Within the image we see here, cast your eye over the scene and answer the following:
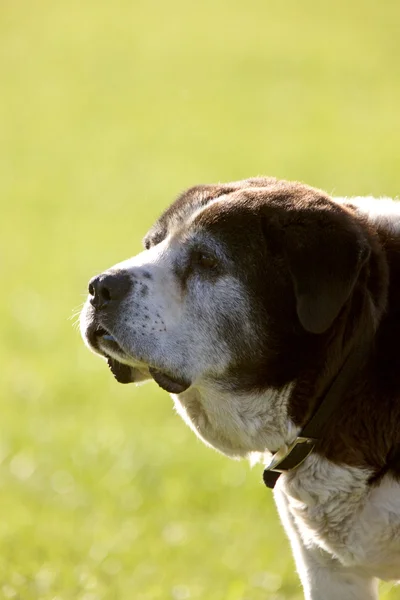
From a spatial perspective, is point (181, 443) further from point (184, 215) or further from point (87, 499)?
point (184, 215)

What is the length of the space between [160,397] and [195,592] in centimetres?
483

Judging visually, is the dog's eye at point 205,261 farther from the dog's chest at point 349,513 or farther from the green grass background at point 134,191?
the green grass background at point 134,191

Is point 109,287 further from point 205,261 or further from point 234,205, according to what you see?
point 234,205

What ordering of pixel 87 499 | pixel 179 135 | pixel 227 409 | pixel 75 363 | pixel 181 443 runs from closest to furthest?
pixel 227 409 < pixel 87 499 < pixel 181 443 < pixel 75 363 < pixel 179 135

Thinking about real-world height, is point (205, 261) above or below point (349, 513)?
above

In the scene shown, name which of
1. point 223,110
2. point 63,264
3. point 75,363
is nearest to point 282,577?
point 75,363

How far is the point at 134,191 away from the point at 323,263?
16.0 m

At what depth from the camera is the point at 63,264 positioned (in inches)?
604

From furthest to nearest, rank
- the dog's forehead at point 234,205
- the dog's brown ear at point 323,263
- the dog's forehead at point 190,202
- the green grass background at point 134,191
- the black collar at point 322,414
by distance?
the green grass background at point 134,191 → the dog's forehead at point 190,202 → the dog's forehead at point 234,205 → the black collar at point 322,414 → the dog's brown ear at point 323,263

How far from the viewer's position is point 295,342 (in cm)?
419

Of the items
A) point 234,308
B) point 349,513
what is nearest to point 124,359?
point 234,308

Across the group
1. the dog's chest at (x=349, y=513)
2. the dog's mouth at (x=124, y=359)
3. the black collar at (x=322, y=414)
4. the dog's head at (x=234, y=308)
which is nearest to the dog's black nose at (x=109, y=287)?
the dog's head at (x=234, y=308)

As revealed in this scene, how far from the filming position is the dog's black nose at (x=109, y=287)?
4152mm

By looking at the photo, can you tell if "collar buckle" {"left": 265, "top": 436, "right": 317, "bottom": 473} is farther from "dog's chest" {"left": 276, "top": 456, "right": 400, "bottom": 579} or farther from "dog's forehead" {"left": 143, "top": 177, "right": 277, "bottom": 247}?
"dog's forehead" {"left": 143, "top": 177, "right": 277, "bottom": 247}
